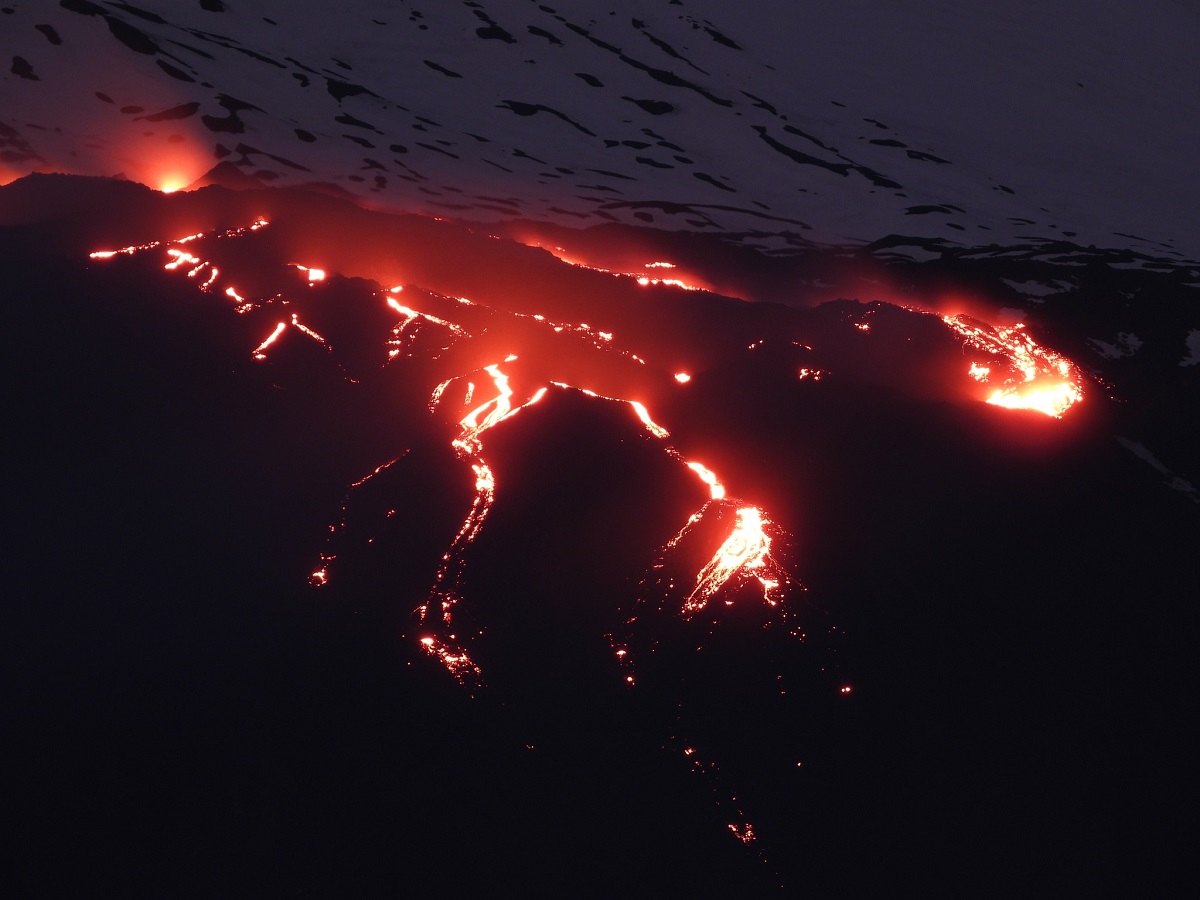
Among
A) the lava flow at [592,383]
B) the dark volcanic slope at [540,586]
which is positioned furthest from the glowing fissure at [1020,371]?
the dark volcanic slope at [540,586]

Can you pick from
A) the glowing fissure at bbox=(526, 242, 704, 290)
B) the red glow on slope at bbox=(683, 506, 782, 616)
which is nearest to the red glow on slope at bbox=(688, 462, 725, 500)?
the red glow on slope at bbox=(683, 506, 782, 616)

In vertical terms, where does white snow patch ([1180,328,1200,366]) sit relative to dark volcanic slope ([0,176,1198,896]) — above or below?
above

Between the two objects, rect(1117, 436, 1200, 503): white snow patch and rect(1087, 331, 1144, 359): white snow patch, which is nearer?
rect(1117, 436, 1200, 503): white snow patch

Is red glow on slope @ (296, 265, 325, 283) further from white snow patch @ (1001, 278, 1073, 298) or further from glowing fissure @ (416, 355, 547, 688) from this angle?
white snow patch @ (1001, 278, 1073, 298)

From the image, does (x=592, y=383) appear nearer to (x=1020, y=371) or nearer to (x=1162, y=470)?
(x=1020, y=371)

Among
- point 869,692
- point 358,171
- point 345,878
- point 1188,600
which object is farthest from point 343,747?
point 358,171

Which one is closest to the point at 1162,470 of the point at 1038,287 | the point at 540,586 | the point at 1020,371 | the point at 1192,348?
the point at 1020,371

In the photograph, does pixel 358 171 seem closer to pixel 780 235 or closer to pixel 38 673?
pixel 780 235
